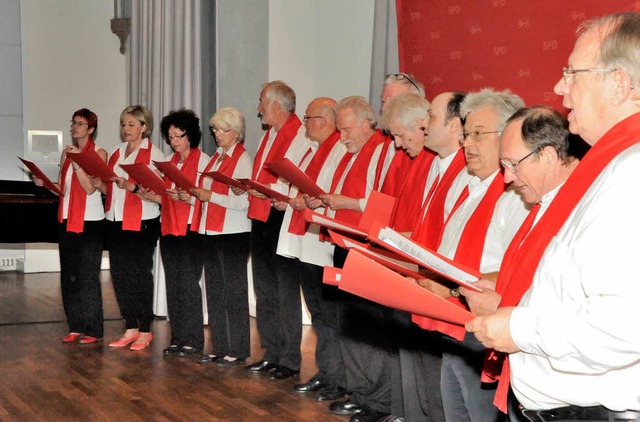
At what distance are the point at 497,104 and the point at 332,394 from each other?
2.28 meters

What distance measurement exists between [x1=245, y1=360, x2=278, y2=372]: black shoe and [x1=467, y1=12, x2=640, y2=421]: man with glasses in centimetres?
353

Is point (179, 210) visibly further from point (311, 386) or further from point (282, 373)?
point (311, 386)

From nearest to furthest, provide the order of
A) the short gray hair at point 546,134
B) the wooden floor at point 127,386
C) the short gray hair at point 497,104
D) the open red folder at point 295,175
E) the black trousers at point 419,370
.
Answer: the short gray hair at point 546,134 → the short gray hair at point 497,104 → the black trousers at point 419,370 → the open red folder at point 295,175 → the wooden floor at point 127,386

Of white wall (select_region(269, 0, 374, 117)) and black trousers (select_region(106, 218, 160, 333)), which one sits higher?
white wall (select_region(269, 0, 374, 117))

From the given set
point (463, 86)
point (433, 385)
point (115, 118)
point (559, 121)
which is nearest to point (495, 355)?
point (559, 121)

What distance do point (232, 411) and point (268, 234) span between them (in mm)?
1207

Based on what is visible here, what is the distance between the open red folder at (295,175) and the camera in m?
4.22

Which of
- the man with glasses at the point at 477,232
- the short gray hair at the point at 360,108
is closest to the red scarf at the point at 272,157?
the short gray hair at the point at 360,108

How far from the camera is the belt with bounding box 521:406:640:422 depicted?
1.70m

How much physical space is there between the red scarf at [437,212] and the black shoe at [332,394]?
5.14 ft

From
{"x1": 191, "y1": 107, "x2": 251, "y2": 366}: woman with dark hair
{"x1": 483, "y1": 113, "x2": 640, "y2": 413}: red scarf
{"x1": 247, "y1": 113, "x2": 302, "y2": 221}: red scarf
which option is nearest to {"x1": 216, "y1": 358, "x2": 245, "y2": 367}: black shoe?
{"x1": 191, "y1": 107, "x2": 251, "y2": 366}: woman with dark hair

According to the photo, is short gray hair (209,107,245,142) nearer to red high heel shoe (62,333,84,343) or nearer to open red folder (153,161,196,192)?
open red folder (153,161,196,192)

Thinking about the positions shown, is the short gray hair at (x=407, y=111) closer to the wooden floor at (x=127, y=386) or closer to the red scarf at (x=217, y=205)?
the wooden floor at (x=127, y=386)

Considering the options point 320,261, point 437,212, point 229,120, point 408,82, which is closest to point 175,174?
point 229,120
